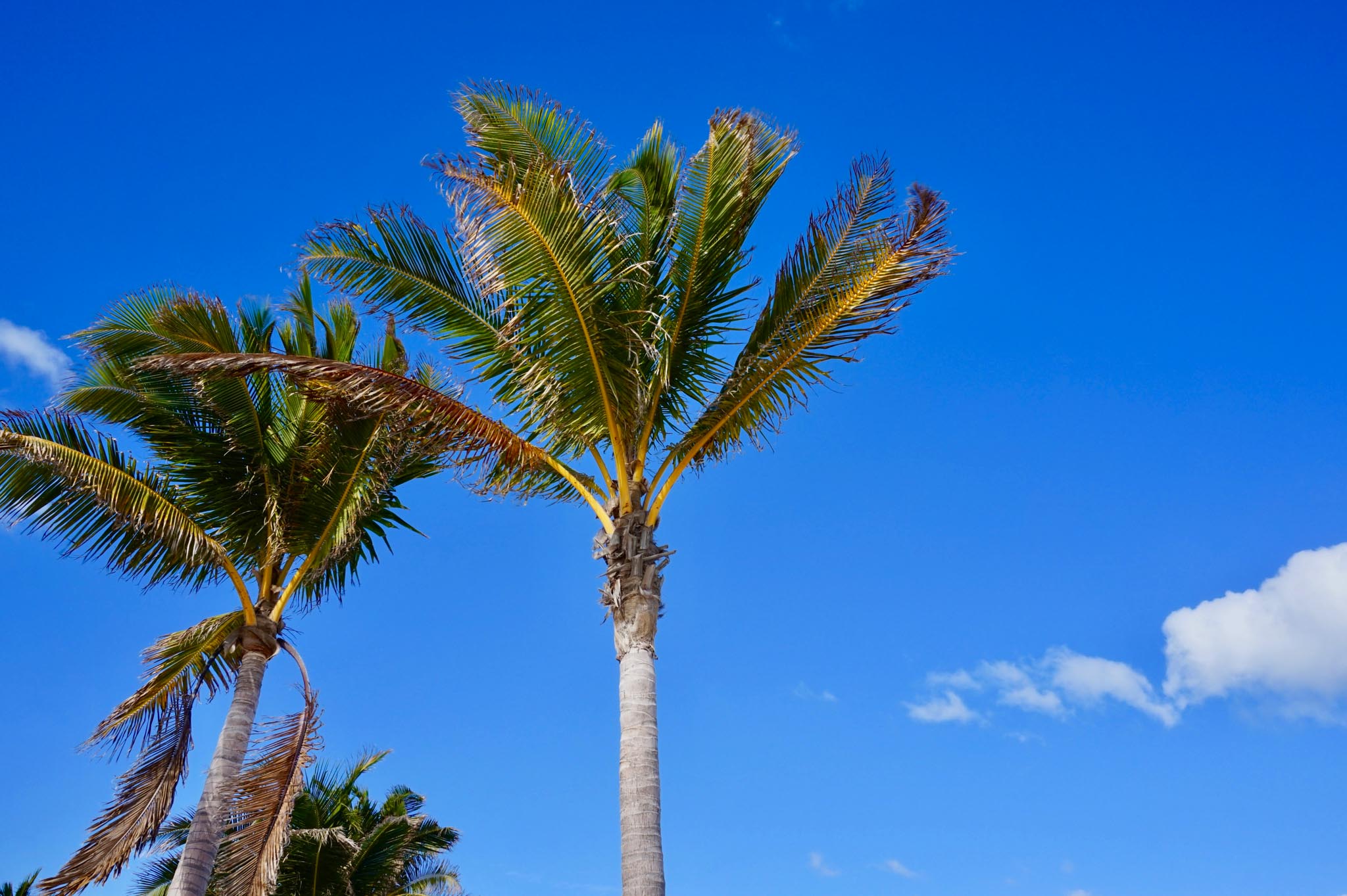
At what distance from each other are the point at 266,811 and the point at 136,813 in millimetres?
2354

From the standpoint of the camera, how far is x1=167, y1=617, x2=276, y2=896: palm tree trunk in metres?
10.6

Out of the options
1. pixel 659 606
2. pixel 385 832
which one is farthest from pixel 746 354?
pixel 385 832

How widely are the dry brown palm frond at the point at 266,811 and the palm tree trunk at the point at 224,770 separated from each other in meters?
0.40

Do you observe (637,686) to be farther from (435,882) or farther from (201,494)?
(435,882)

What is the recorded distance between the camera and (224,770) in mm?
11234

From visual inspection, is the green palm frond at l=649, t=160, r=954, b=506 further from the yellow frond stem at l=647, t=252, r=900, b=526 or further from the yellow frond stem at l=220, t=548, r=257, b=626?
the yellow frond stem at l=220, t=548, r=257, b=626

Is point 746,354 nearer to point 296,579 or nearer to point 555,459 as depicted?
point 555,459

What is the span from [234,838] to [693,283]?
661 cm

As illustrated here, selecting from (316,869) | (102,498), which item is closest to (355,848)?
(316,869)

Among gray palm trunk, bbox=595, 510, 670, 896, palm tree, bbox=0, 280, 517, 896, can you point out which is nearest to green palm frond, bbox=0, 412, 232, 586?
palm tree, bbox=0, 280, 517, 896

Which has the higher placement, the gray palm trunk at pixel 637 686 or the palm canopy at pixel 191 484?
the palm canopy at pixel 191 484

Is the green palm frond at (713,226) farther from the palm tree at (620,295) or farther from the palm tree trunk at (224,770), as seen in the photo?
the palm tree trunk at (224,770)

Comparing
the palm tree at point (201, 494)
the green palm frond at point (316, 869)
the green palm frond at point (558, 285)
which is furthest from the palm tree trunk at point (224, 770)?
the green palm frond at point (316, 869)

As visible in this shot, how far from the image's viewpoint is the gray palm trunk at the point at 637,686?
7574mm
